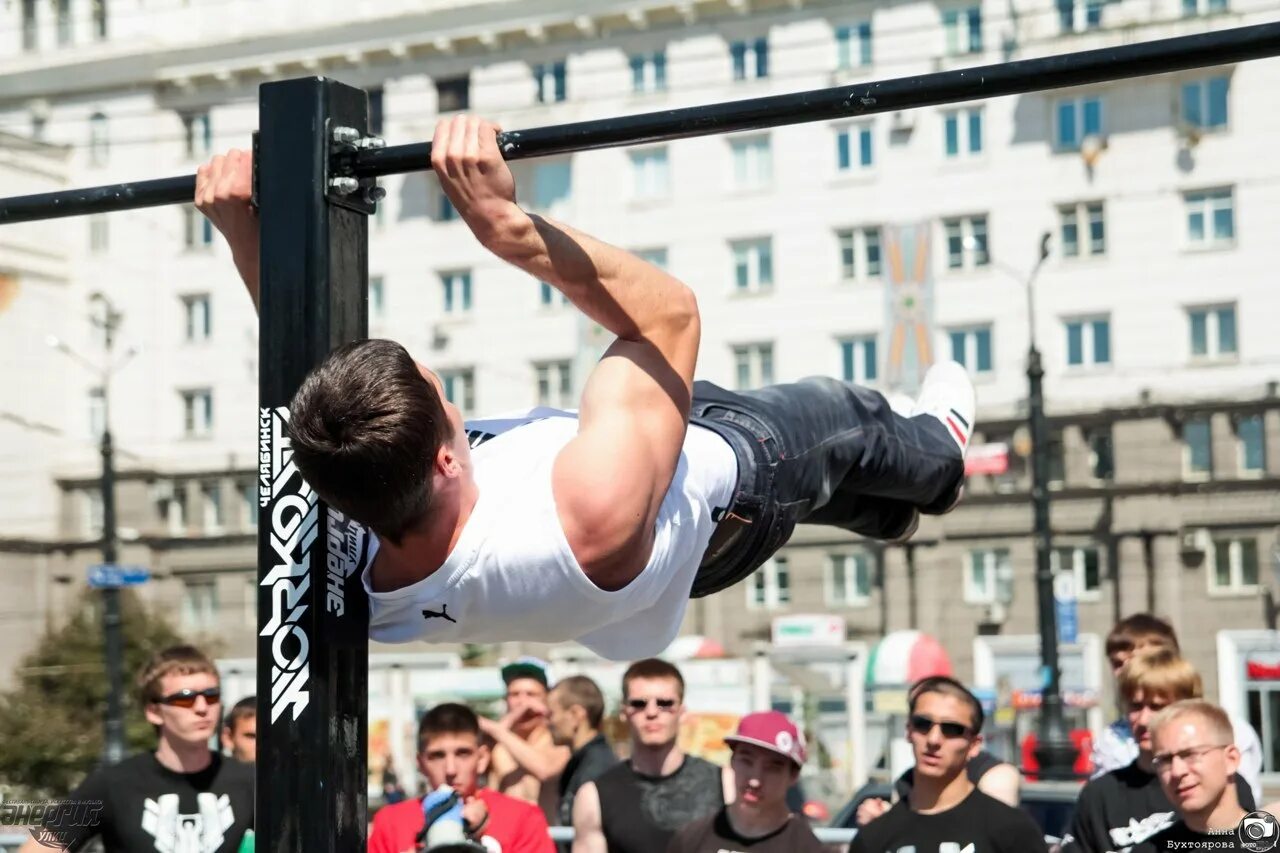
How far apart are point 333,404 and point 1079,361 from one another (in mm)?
27838

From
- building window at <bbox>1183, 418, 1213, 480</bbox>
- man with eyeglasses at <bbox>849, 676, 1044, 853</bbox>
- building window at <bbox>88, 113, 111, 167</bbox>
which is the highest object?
building window at <bbox>88, 113, 111, 167</bbox>

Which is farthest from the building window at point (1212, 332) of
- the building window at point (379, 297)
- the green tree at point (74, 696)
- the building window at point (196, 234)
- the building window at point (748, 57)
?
Result: the building window at point (196, 234)

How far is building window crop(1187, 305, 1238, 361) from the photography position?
2798cm

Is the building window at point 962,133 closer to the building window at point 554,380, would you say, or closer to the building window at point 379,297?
the building window at point 554,380

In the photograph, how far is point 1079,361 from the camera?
2922cm

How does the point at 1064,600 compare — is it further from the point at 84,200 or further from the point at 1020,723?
the point at 84,200

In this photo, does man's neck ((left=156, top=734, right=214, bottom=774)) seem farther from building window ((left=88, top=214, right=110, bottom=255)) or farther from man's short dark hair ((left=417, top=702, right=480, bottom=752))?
building window ((left=88, top=214, right=110, bottom=255))

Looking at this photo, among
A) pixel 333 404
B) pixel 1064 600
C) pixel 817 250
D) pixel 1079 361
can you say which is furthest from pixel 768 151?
pixel 333 404

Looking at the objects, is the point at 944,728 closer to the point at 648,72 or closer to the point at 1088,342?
the point at 1088,342

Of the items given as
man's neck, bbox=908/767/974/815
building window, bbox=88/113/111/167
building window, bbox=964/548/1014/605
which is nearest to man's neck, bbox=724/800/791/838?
man's neck, bbox=908/767/974/815

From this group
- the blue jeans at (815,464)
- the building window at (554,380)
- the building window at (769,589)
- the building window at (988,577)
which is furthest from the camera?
the building window at (769,589)

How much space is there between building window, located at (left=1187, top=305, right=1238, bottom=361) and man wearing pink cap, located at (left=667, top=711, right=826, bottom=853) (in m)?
24.5

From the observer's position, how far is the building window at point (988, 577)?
30.1 meters

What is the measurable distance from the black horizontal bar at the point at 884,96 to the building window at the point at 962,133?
1095 inches
